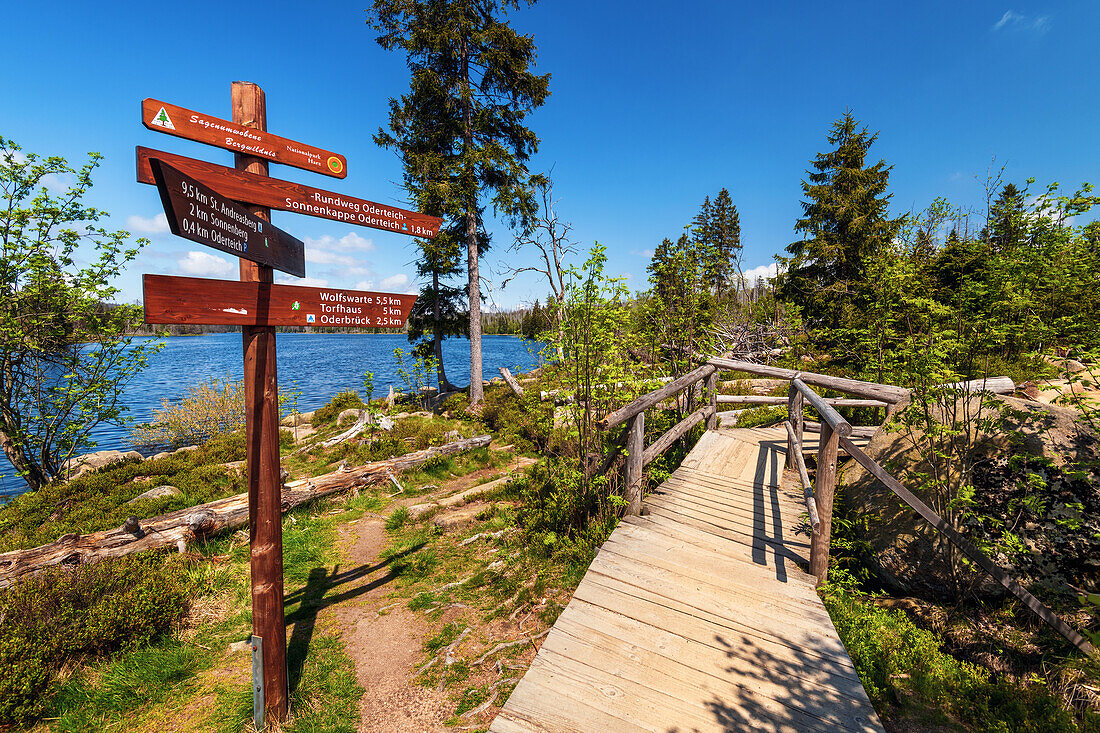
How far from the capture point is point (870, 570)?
479cm

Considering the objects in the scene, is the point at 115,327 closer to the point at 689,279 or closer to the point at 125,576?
the point at 125,576

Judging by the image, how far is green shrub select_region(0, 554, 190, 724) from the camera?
3.15 m

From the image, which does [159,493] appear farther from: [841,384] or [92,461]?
[841,384]

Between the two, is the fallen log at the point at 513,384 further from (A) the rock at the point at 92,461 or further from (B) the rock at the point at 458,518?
(A) the rock at the point at 92,461

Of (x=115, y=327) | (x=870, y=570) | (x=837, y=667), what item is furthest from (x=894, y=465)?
(x=115, y=327)

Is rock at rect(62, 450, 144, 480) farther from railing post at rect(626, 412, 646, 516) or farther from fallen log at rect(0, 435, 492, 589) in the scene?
railing post at rect(626, 412, 646, 516)

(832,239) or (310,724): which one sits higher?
(832,239)

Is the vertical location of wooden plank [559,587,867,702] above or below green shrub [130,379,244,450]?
above

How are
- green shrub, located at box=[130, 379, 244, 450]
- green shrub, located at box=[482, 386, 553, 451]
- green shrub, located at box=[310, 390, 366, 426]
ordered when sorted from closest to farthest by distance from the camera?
green shrub, located at box=[482, 386, 553, 451] → green shrub, located at box=[130, 379, 244, 450] → green shrub, located at box=[310, 390, 366, 426]

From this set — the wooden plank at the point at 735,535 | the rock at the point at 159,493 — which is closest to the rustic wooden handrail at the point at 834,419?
the wooden plank at the point at 735,535

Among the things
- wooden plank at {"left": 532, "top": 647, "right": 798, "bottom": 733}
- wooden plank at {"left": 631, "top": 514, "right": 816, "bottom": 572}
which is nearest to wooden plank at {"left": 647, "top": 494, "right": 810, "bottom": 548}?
wooden plank at {"left": 631, "top": 514, "right": 816, "bottom": 572}

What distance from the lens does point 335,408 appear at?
643 inches

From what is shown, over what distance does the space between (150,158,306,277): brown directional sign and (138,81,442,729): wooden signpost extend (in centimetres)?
1

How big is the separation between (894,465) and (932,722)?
327cm
